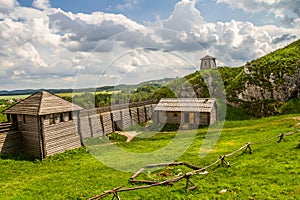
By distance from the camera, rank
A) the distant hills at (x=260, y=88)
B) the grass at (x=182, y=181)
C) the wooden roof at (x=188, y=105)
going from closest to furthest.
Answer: the grass at (x=182, y=181) < the wooden roof at (x=188, y=105) < the distant hills at (x=260, y=88)

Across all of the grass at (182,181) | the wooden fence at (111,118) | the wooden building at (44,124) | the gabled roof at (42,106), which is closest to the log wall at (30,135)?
the wooden building at (44,124)

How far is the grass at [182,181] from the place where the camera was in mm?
13039

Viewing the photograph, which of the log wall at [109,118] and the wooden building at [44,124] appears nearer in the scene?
the wooden building at [44,124]

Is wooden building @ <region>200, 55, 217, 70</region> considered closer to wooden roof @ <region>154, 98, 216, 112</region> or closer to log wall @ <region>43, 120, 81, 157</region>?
wooden roof @ <region>154, 98, 216, 112</region>

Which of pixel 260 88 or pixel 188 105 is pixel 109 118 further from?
pixel 260 88

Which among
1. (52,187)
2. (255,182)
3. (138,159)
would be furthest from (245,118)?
(52,187)

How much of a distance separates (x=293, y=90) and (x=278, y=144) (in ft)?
88.2

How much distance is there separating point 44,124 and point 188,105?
70.9 ft

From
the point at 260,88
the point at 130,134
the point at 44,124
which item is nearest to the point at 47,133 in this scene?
the point at 44,124

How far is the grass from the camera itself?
1304cm

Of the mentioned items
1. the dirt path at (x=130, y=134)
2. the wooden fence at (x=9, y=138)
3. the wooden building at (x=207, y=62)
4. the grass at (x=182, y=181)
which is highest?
the wooden building at (x=207, y=62)

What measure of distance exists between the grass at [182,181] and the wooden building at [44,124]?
1.16 metres

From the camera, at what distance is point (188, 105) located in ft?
128

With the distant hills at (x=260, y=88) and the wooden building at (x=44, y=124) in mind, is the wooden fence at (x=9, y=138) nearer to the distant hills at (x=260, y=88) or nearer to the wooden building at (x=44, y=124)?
the wooden building at (x=44, y=124)
